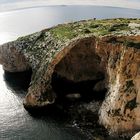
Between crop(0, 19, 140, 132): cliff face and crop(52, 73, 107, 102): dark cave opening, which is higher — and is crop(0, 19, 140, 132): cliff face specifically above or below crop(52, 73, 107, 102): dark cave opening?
above

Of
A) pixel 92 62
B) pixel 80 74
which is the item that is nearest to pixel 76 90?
pixel 80 74

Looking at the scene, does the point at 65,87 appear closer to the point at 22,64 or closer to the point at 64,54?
the point at 64,54

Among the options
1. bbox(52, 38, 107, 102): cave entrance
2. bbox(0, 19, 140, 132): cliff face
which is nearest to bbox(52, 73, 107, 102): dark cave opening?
bbox(52, 38, 107, 102): cave entrance

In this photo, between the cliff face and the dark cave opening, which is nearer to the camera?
the cliff face

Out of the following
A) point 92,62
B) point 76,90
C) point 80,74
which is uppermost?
point 92,62

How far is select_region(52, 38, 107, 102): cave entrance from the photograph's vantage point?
93.6 m

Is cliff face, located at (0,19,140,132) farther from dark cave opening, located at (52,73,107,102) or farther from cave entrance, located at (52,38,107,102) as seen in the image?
dark cave opening, located at (52,73,107,102)

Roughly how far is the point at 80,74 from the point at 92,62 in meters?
5.07

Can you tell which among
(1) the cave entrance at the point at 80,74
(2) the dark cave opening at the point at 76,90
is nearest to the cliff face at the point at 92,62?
(1) the cave entrance at the point at 80,74

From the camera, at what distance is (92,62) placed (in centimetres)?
10050

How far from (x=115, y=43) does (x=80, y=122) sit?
750 inches

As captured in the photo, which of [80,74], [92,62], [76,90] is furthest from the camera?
[80,74]

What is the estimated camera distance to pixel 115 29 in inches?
3546

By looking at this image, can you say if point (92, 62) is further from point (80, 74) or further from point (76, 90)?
point (76, 90)
